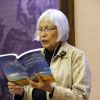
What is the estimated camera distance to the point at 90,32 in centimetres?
256

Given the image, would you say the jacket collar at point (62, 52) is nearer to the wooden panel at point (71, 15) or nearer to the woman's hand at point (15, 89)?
the woman's hand at point (15, 89)

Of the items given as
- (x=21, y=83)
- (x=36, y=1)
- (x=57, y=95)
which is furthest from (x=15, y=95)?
(x=36, y=1)

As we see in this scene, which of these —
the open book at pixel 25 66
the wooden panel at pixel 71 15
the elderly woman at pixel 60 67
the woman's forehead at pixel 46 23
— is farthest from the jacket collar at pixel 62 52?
the wooden panel at pixel 71 15

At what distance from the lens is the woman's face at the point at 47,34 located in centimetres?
178

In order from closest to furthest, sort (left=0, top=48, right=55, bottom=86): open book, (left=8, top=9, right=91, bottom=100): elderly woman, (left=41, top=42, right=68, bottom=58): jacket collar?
(left=0, top=48, right=55, bottom=86): open book → (left=8, top=9, right=91, bottom=100): elderly woman → (left=41, top=42, right=68, bottom=58): jacket collar

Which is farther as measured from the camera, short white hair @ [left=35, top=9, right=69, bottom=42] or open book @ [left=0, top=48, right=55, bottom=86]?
short white hair @ [left=35, top=9, right=69, bottom=42]

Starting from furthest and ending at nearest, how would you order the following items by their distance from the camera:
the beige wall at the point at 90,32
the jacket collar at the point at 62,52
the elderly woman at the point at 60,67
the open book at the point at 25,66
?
1. the beige wall at the point at 90,32
2. the jacket collar at the point at 62,52
3. the elderly woman at the point at 60,67
4. the open book at the point at 25,66

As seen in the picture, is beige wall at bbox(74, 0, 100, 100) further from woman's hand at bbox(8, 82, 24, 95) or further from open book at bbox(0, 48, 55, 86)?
open book at bbox(0, 48, 55, 86)

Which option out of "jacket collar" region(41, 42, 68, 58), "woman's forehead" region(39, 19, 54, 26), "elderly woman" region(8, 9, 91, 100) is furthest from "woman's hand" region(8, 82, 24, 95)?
"woman's forehead" region(39, 19, 54, 26)

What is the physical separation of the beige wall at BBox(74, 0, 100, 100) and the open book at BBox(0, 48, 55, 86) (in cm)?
105

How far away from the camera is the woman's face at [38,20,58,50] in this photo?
178 cm

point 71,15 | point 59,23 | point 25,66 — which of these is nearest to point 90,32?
point 71,15

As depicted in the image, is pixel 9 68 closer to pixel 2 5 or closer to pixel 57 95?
pixel 57 95

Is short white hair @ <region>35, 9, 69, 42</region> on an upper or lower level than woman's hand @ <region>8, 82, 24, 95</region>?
upper
